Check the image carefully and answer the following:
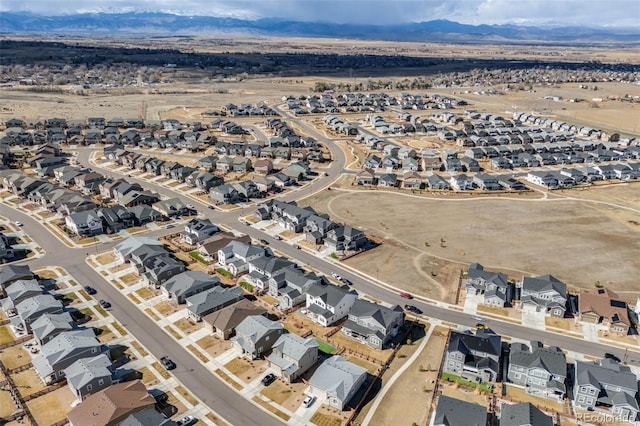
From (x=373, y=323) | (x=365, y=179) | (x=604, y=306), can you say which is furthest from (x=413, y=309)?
(x=365, y=179)

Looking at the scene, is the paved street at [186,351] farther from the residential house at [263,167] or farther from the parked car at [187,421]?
the residential house at [263,167]

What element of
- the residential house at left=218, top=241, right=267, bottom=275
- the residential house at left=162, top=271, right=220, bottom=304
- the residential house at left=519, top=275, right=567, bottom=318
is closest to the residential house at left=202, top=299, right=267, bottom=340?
the residential house at left=162, top=271, right=220, bottom=304

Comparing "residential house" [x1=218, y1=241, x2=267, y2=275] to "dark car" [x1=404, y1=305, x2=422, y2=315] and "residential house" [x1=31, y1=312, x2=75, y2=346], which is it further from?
"dark car" [x1=404, y1=305, x2=422, y2=315]

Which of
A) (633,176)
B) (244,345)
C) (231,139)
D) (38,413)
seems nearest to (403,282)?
(244,345)

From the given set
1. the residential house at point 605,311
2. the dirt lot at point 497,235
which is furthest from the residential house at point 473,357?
the residential house at point 605,311

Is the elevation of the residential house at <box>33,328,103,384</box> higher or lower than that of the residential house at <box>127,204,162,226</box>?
lower
